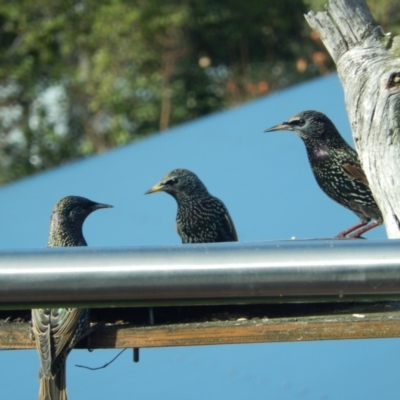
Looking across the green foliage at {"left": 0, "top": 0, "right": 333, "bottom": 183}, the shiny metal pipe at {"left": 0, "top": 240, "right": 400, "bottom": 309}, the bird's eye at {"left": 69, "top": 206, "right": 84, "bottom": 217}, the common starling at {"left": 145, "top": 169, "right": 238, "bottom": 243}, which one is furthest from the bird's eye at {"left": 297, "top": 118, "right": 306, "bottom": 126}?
the green foliage at {"left": 0, "top": 0, "right": 333, "bottom": 183}

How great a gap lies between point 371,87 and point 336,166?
1.07m

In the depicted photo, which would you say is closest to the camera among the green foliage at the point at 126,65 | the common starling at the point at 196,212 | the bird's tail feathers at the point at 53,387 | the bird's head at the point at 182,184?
the bird's tail feathers at the point at 53,387

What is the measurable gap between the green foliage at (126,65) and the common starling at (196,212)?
8.98 meters

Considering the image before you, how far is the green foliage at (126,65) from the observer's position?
44.0ft

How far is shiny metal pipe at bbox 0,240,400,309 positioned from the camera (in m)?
1.23

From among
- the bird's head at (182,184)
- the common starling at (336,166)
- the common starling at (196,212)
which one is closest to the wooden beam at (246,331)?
the common starling at (336,166)

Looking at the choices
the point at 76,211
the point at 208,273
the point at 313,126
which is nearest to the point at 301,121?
the point at 313,126

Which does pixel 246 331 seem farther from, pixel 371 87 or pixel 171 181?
pixel 171 181

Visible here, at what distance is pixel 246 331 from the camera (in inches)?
93.5

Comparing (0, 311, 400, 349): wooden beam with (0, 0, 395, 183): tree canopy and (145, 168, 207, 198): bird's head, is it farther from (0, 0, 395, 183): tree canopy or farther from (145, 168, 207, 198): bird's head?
(0, 0, 395, 183): tree canopy

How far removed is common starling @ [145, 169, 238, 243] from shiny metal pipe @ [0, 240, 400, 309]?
2.84 m

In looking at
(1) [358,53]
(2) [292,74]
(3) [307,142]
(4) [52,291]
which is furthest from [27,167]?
(4) [52,291]

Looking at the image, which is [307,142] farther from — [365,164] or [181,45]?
[181,45]

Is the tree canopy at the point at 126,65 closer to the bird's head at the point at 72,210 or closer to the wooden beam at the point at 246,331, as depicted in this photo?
the bird's head at the point at 72,210
